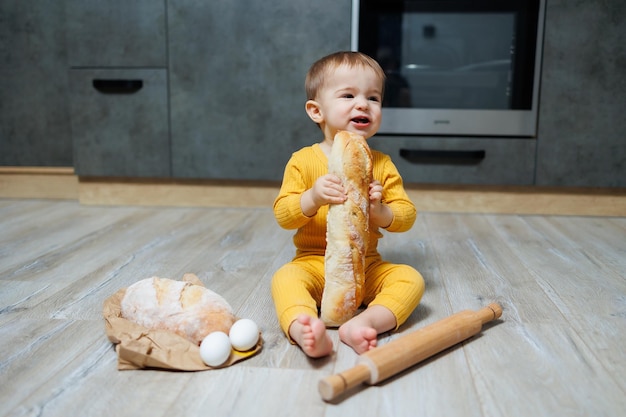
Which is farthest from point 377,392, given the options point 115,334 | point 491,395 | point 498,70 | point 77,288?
point 498,70

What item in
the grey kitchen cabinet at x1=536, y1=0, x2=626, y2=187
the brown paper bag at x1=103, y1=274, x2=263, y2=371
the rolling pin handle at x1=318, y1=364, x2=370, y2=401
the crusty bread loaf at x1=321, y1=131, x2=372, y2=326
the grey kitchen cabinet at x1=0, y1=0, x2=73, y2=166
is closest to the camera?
the rolling pin handle at x1=318, y1=364, x2=370, y2=401

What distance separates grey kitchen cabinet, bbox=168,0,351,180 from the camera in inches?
81.4

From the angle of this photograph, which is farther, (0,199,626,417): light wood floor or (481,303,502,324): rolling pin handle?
(481,303,502,324): rolling pin handle

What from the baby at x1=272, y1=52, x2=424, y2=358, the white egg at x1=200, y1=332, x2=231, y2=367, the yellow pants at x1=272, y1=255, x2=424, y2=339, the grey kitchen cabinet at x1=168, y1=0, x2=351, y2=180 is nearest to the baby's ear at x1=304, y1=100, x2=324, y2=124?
the baby at x1=272, y1=52, x2=424, y2=358

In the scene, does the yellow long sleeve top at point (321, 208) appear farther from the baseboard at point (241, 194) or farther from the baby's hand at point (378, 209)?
the baseboard at point (241, 194)

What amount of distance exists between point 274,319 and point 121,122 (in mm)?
1354

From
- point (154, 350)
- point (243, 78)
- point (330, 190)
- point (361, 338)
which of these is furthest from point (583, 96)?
point (154, 350)

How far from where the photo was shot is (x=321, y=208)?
1200 mm

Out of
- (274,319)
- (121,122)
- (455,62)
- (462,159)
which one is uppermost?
(455,62)

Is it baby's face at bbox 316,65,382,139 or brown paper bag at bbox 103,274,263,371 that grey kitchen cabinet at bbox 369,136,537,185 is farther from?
brown paper bag at bbox 103,274,263,371

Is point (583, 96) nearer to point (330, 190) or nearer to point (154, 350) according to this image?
point (330, 190)

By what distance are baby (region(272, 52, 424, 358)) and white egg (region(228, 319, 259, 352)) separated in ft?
0.23

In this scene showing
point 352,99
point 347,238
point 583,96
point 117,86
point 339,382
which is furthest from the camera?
point 117,86

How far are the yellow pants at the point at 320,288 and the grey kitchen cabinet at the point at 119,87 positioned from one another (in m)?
1.19
